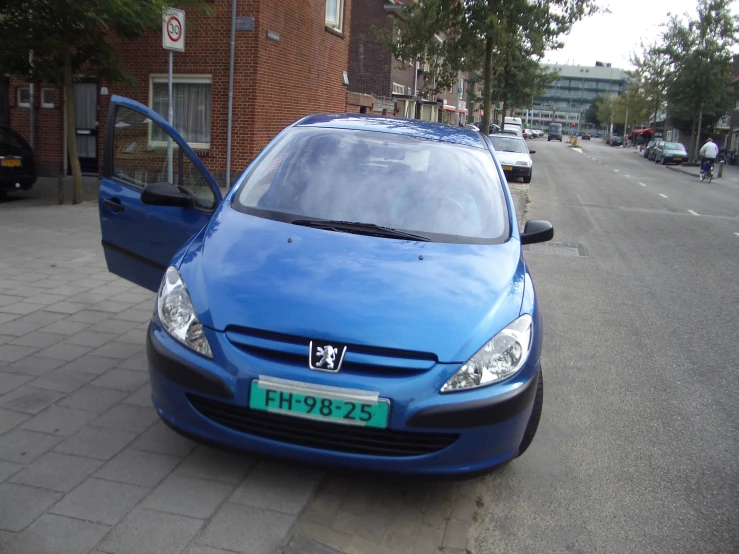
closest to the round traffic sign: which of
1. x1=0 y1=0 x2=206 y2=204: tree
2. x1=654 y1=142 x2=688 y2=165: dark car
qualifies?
x1=0 y1=0 x2=206 y2=204: tree

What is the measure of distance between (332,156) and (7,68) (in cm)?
1005

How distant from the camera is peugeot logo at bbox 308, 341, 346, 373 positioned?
295 cm

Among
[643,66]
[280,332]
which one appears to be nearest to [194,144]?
[280,332]

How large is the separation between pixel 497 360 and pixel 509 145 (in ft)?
74.7

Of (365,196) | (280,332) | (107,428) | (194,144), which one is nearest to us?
(280,332)

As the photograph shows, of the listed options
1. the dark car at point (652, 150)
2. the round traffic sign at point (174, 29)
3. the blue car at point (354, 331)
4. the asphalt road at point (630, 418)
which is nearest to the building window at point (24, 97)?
the round traffic sign at point (174, 29)

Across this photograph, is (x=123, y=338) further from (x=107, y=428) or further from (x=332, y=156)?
(x=332, y=156)

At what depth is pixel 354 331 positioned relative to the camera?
9.86ft

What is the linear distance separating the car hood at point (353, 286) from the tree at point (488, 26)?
51.0 ft

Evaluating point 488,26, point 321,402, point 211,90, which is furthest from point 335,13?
point 321,402

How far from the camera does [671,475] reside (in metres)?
3.86

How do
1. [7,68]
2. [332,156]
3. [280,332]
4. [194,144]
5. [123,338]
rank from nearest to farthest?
1. [280,332]
2. [332,156]
3. [123,338]
4. [7,68]
5. [194,144]

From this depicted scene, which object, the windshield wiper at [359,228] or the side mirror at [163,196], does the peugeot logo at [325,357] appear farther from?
the side mirror at [163,196]

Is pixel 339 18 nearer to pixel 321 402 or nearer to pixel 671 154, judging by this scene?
pixel 321 402
